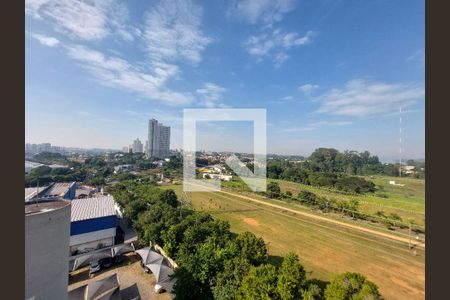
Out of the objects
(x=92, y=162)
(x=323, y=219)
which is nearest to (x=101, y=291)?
(x=323, y=219)

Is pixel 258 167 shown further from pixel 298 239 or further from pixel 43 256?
pixel 43 256

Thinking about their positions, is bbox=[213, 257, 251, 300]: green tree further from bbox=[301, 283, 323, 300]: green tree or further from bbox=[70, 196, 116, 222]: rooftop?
bbox=[70, 196, 116, 222]: rooftop

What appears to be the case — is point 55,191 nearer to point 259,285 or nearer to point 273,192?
point 259,285

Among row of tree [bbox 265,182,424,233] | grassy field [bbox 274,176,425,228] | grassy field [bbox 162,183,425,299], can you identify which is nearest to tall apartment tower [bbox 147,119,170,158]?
row of tree [bbox 265,182,424,233]

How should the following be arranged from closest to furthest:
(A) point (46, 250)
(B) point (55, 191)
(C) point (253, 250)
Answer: (A) point (46, 250)
(C) point (253, 250)
(B) point (55, 191)

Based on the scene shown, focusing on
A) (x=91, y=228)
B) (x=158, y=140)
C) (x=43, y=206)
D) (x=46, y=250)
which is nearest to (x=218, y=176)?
(x=91, y=228)

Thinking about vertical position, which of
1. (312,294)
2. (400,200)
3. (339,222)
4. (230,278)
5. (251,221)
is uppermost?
(400,200)

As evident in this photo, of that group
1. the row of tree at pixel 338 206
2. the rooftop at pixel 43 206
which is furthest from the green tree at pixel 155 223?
the row of tree at pixel 338 206
